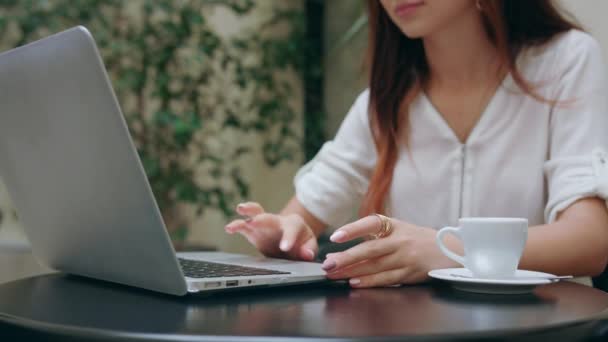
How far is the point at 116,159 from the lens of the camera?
577mm

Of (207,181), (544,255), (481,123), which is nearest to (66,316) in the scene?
(544,255)

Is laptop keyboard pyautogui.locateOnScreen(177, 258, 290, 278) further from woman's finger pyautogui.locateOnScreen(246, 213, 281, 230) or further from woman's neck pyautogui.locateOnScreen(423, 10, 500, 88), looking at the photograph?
woman's neck pyautogui.locateOnScreen(423, 10, 500, 88)

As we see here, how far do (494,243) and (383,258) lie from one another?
0.14 metres

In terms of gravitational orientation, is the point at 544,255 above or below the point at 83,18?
below

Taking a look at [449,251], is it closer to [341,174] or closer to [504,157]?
[504,157]

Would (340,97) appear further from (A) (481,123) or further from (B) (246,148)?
(A) (481,123)

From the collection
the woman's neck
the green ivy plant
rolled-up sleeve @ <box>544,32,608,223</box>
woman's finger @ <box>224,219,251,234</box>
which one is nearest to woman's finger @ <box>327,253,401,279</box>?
woman's finger @ <box>224,219,251,234</box>

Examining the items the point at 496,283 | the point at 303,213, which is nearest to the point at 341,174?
the point at 303,213

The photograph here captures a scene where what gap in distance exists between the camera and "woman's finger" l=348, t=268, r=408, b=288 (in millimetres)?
747

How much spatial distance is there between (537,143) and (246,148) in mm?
2270

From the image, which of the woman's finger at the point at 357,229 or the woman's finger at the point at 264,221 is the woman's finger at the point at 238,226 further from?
the woman's finger at the point at 357,229

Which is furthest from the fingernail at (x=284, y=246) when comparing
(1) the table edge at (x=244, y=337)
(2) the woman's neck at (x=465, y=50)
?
(2) the woman's neck at (x=465, y=50)

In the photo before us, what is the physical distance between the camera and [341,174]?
1.43m

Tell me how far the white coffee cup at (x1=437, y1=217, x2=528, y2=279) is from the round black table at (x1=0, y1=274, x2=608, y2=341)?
0.14 ft
